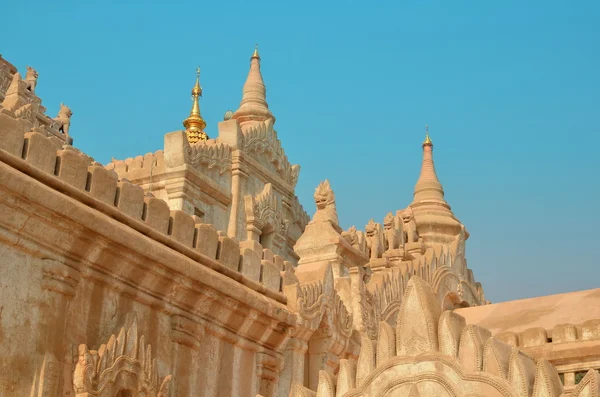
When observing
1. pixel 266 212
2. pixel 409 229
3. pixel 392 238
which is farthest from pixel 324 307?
pixel 266 212

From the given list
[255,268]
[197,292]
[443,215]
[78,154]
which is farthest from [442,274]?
[78,154]

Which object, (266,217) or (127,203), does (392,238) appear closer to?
(266,217)

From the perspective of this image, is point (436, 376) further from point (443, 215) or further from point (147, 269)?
point (443, 215)

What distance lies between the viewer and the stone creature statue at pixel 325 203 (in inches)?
849

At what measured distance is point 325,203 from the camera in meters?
22.1

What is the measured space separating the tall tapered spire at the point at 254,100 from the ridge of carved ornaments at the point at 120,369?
909 inches

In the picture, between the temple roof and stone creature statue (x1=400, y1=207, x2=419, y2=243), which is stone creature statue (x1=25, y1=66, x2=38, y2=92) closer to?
stone creature statue (x1=400, y1=207, x2=419, y2=243)

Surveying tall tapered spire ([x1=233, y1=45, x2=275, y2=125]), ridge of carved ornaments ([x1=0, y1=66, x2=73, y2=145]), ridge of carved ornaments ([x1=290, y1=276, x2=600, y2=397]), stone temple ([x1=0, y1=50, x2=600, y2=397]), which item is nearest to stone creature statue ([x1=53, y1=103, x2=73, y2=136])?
ridge of carved ornaments ([x1=0, y1=66, x2=73, y2=145])

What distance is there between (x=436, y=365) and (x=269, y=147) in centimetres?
2478

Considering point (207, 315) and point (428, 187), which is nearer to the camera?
point (207, 315)

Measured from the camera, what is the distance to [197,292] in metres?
14.6

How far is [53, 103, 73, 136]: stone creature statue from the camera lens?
38.2m

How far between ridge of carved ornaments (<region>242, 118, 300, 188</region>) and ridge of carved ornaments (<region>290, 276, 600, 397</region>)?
74.5ft

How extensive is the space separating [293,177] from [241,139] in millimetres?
Result: 3642
